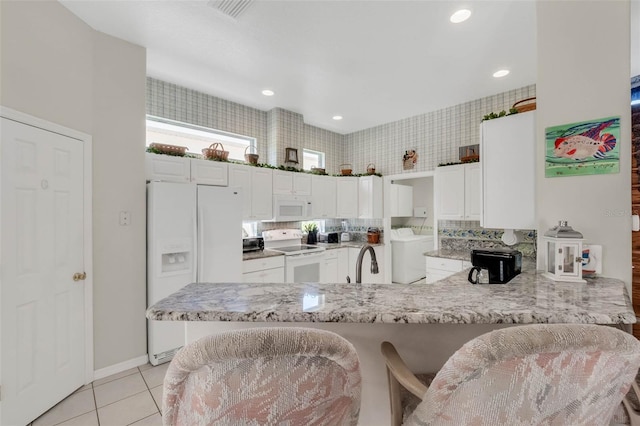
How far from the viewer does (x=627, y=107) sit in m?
1.40

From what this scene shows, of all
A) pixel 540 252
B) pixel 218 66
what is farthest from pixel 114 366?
pixel 540 252

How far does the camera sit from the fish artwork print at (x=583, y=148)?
1424mm

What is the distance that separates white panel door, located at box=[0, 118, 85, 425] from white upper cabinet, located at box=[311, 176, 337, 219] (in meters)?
3.07

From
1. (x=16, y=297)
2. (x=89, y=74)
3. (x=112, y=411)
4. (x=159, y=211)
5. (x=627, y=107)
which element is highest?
(x=89, y=74)

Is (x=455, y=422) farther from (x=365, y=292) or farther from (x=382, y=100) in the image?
(x=382, y=100)

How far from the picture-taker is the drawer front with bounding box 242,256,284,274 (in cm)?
332

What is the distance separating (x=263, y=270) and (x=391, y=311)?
2.81 m

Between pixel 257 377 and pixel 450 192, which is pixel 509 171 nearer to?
pixel 450 192

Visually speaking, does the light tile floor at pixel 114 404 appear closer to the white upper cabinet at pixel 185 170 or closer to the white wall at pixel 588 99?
the white upper cabinet at pixel 185 170

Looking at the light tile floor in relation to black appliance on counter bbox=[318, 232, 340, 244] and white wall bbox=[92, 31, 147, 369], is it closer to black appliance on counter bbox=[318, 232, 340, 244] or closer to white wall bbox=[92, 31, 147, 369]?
white wall bbox=[92, 31, 147, 369]

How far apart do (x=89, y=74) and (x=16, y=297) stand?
6.17ft

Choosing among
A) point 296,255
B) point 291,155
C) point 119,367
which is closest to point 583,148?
point 296,255

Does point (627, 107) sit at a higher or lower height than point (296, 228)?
higher

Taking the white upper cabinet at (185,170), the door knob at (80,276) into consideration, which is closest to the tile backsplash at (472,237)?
the white upper cabinet at (185,170)
